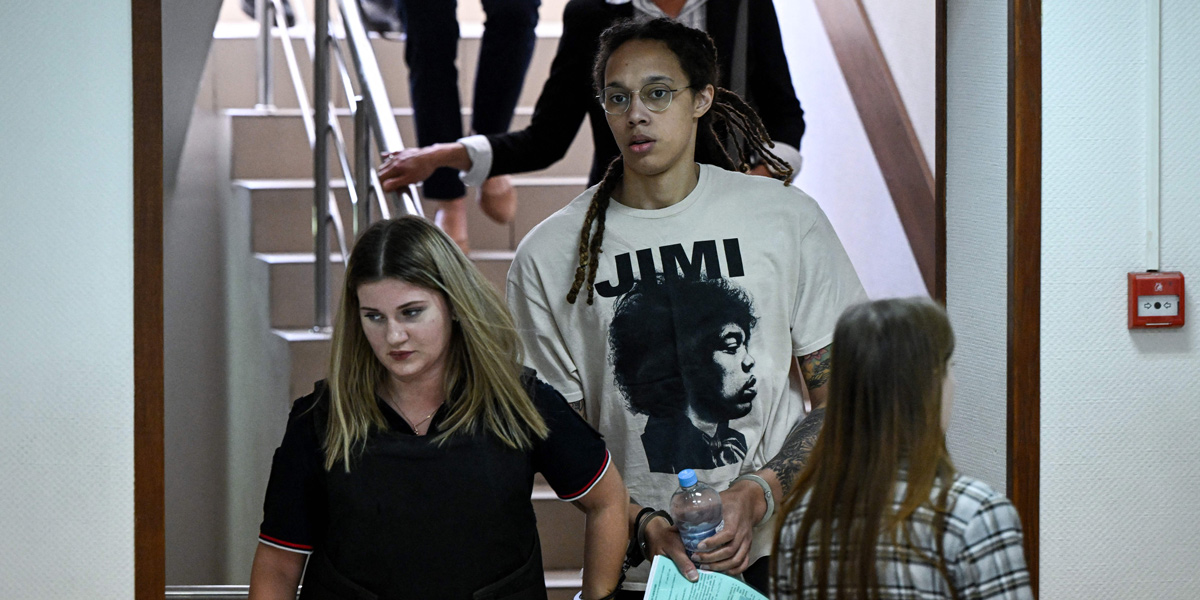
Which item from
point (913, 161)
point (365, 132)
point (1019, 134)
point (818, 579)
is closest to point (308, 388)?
point (365, 132)

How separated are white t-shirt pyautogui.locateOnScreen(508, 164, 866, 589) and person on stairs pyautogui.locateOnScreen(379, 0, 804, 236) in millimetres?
710

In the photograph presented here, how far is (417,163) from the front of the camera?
8.79ft

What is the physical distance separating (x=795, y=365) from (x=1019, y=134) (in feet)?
1.85

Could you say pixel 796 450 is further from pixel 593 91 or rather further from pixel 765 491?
pixel 593 91

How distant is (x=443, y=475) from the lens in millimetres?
1564

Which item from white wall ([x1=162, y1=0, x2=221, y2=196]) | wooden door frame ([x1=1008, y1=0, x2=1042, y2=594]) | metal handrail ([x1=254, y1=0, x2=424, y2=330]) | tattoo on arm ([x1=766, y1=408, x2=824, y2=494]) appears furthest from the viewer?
metal handrail ([x1=254, y1=0, x2=424, y2=330])

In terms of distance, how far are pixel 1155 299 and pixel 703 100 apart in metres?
0.89

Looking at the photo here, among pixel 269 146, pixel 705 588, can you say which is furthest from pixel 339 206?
pixel 705 588

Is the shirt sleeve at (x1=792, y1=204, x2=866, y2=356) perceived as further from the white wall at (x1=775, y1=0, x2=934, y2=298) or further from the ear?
the white wall at (x1=775, y1=0, x2=934, y2=298)

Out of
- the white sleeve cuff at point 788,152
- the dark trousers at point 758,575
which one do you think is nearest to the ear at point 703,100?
the white sleeve cuff at point 788,152

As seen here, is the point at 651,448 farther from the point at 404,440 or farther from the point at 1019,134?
the point at 1019,134

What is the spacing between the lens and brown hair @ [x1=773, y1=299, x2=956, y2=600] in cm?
123

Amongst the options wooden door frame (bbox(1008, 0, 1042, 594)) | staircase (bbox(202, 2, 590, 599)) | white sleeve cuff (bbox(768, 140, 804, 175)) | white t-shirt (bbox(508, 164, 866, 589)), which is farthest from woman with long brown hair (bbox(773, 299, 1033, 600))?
staircase (bbox(202, 2, 590, 599))

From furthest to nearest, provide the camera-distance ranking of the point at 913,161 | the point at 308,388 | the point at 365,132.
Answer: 1. the point at 308,388
2. the point at 913,161
3. the point at 365,132
